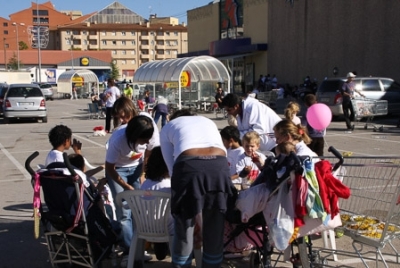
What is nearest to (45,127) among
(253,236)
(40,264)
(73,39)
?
(40,264)

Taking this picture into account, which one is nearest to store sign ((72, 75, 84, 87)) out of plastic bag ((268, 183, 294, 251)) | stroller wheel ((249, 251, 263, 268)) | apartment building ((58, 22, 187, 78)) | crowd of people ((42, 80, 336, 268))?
crowd of people ((42, 80, 336, 268))

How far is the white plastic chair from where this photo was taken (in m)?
5.02

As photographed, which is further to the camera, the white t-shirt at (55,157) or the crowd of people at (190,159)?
the white t-shirt at (55,157)

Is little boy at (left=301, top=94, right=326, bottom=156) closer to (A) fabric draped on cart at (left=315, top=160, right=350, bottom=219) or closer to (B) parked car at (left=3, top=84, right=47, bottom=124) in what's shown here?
(A) fabric draped on cart at (left=315, top=160, right=350, bottom=219)

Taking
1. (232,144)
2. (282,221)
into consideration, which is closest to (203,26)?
(232,144)

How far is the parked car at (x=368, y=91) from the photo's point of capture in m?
22.6

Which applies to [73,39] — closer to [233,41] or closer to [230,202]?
[233,41]

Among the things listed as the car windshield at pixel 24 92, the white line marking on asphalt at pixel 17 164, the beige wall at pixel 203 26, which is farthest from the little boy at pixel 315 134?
the beige wall at pixel 203 26

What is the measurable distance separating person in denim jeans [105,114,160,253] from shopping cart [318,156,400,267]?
6.26 feet

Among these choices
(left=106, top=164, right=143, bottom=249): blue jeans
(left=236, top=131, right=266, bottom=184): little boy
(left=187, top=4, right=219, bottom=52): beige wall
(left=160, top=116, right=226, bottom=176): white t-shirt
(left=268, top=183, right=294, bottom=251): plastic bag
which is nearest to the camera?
(left=268, top=183, right=294, bottom=251): plastic bag

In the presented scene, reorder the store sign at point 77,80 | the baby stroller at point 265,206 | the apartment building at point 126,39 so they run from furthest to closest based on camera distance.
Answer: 1. the apartment building at point 126,39
2. the store sign at point 77,80
3. the baby stroller at point 265,206

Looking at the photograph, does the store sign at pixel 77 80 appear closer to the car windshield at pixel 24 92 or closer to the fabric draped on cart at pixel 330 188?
the car windshield at pixel 24 92

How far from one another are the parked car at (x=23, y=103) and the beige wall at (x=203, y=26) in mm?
30640

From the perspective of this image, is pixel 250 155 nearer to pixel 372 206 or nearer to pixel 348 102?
pixel 372 206
